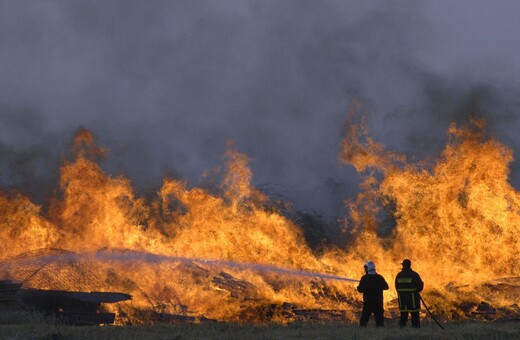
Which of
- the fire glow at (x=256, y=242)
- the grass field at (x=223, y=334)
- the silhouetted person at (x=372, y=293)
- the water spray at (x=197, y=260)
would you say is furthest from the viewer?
the water spray at (x=197, y=260)

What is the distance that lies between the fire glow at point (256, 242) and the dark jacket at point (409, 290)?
507cm

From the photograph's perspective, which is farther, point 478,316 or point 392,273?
point 392,273

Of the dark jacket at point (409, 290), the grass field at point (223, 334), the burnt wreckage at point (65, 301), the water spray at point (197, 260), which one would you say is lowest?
the grass field at point (223, 334)

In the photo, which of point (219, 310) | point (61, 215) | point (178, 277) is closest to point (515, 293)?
point (219, 310)

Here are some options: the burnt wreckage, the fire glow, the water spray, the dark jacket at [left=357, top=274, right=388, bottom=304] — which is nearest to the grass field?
the dark jacket at [left=357, top=274, right=388, bottom=304]

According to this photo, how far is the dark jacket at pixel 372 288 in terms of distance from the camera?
14.4 meters

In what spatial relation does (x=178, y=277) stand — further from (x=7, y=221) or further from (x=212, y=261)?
(x=7, y=221)

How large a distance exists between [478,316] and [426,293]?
2.37 metres

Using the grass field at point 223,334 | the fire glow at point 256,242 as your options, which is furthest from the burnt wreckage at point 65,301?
the grass field at point 223,334

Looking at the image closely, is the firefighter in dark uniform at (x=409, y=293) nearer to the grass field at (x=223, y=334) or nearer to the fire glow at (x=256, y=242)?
the grass field at (x=223, y=334)

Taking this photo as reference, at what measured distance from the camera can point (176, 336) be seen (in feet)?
37.4

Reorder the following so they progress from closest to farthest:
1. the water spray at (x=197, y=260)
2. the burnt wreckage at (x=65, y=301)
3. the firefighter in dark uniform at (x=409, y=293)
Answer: the firefighter in dark uniform at (x=409, y=293), the burnt wreckage at (x=65, y=301), the water spray at (x=197, y=260)

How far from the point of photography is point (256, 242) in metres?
22.6

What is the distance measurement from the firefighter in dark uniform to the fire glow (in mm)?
5077
